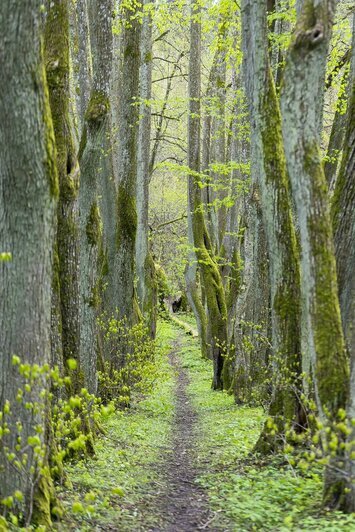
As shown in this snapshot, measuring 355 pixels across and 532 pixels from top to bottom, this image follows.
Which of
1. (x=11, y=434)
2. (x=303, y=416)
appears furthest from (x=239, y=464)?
(x=11, y=434)

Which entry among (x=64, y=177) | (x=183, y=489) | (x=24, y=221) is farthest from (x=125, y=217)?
(x=24, y=221)

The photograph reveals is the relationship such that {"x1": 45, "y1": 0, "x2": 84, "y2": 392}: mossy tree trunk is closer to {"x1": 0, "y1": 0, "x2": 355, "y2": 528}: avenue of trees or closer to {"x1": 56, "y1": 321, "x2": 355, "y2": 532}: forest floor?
{"x1": 0, "y1": 0, "x2": 355, "y2": 528}: avenue of trees

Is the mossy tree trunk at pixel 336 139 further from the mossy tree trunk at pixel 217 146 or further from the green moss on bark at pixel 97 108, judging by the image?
the mossy tree trunk at pixel 217 146

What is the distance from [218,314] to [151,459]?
861 centimetres

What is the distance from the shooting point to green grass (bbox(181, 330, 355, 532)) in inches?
210

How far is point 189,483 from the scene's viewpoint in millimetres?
7738

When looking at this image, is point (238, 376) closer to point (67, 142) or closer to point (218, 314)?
point (218, 314)

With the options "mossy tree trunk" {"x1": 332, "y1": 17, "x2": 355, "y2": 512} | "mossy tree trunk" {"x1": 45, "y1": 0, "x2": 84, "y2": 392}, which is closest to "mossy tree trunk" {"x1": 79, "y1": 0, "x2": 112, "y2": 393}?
"mossy tree trunk" {"x1": 45, "y1": 0, "x2": 84, "y2": 392}

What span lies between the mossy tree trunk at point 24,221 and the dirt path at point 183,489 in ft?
6.43

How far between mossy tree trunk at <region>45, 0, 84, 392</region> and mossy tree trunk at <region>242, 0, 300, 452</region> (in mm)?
2350

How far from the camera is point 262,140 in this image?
24.8 feet

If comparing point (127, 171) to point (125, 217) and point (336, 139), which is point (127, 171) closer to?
point (125, 217)

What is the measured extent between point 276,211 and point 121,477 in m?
3.88

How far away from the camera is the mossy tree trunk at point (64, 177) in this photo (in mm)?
6836
